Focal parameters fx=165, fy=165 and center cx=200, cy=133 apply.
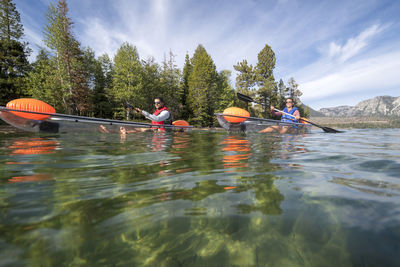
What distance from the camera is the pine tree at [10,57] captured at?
19306 millimetres

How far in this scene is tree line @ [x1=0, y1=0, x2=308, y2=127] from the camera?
63.9 ft

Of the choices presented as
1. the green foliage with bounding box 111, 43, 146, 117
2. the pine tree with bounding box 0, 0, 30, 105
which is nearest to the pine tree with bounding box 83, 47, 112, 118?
the green foliage with bounding box 111, 43, 146, 117

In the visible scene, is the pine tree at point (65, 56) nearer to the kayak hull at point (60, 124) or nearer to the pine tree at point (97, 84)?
the pine tree at point (97, 84)

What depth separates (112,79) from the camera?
3047cm

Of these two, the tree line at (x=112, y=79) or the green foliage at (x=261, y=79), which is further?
the green foliage at (x=261, y=79)

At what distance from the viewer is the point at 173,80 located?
3109 centimetres

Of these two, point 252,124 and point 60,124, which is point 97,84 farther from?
point 252,124

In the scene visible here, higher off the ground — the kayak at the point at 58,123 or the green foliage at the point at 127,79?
the green foliage at the point at 127,79

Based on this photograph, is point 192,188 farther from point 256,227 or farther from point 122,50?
point 122,50

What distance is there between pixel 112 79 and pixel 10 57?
1248cm

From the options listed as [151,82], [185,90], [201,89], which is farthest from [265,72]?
[151,82]

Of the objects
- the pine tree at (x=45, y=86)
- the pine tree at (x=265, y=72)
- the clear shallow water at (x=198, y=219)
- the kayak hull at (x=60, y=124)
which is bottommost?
the clear shallow water at (x=198, y=219)

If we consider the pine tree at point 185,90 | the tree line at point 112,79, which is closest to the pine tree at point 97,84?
the tree line at point 112,79

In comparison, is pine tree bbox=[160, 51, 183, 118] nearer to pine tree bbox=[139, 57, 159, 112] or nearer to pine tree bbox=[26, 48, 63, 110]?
pine tree bbox=[139, 57, 159, 112]
